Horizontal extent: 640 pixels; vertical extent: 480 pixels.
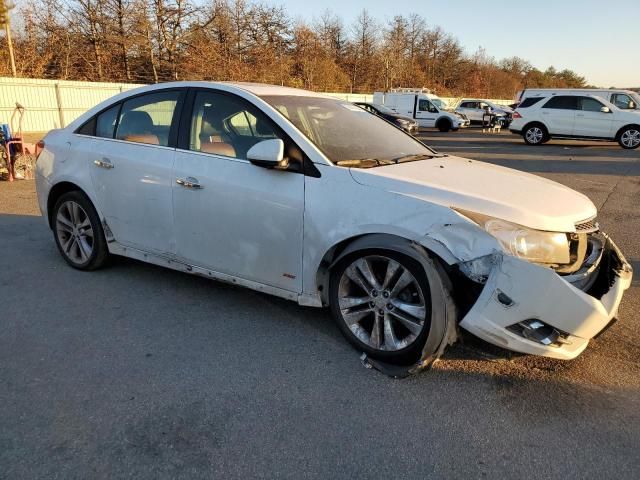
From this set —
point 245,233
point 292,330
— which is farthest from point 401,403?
point 245,233

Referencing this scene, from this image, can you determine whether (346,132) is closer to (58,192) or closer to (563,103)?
(58,192)

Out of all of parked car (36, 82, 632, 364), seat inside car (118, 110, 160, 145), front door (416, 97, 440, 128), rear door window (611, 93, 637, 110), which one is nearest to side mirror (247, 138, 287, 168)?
parked car (36, 82, 632, 364)

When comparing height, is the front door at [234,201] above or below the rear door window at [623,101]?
below

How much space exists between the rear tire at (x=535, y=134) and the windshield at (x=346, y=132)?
17526 mm

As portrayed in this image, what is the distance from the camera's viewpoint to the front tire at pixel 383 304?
288 centimetres

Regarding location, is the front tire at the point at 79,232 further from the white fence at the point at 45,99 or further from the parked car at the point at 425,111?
the parked car at the point at 425,111

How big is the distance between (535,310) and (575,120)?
62.1ft

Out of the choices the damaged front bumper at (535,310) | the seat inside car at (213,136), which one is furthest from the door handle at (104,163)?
the damaged front bumper at (535,310)

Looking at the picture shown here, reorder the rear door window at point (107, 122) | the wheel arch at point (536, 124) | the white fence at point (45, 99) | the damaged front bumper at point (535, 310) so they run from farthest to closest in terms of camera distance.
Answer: the wheel arch at point (536, 124)
the white fence at point (45, 99)
the rear door window at point (107, 122)
the damaged front bumper at point (535, 310)

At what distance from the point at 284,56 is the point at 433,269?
43696mm

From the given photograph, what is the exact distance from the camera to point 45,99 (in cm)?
1916

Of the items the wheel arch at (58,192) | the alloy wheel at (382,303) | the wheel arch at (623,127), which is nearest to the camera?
the alloy wheel at (382,303)

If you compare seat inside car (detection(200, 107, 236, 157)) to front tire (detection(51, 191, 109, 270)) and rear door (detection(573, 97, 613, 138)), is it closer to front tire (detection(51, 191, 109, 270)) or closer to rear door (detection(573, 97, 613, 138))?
front tire (detection(51, 191, 109, 270))

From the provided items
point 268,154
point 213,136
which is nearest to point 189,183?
point 213,136
